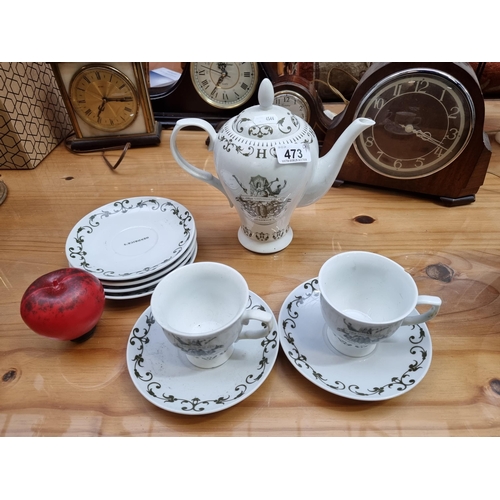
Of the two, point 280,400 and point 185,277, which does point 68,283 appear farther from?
point 280,400

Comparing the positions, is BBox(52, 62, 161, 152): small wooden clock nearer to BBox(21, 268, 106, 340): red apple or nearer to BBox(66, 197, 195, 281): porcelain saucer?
BBox(66, 197, 195, 281): porcelain saucer

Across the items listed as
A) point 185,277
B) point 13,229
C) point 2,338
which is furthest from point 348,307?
point 13,229

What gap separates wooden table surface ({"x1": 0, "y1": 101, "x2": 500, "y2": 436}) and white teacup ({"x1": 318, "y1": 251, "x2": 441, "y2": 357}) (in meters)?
0.09

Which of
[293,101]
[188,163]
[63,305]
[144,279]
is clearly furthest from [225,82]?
[63,305]

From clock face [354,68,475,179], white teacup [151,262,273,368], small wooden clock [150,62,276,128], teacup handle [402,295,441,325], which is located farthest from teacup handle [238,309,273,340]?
small wooden clock [150,62,276,128]

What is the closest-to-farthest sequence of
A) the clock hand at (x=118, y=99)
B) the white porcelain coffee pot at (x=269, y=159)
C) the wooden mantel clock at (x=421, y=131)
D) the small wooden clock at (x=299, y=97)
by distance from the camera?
1. the white porcelain coffee pot at (x=269, y=159)
2. the wooden mantel clock at (x=421, y=131)
3. the small wooden clock at (x=299, y=97)
4. the clock hand at (x=118, y=99)

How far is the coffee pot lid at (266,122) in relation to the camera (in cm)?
63

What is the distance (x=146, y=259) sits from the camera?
0.72 meters

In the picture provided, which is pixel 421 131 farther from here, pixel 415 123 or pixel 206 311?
pixel 206 311

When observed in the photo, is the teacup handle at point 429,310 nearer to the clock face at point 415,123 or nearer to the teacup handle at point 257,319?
the teacup handle at point 257,319

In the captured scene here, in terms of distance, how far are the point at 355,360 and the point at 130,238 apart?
1.61 ft

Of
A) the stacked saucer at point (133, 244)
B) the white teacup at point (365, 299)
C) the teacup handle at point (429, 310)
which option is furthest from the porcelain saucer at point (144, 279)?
the teacup handle at point (429, 310)

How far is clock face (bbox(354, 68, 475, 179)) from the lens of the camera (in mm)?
750

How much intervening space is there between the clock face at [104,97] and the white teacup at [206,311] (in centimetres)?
66
